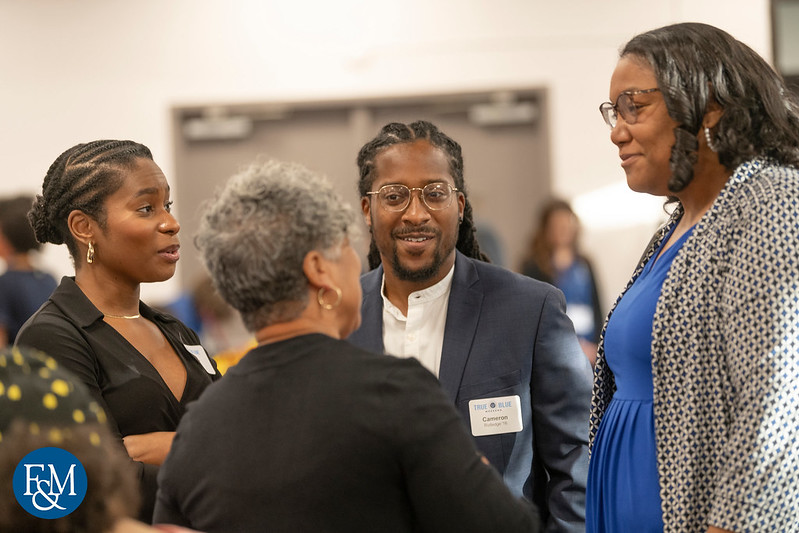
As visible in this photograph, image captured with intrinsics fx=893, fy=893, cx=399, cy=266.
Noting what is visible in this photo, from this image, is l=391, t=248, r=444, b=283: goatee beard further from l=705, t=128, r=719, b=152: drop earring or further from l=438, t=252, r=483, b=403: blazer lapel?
l=705, t=128, r=719, b=152: drop earring

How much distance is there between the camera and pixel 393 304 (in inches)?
92.7

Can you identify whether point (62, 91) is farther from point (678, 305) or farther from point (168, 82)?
point (678, 305)

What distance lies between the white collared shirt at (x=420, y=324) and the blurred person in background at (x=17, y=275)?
8.47ft

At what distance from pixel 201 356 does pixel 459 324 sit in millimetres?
663

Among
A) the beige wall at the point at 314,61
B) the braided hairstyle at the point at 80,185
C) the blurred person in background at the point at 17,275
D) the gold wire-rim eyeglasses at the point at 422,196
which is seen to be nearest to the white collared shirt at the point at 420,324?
the gold wire-rim eyeglasses at the point at 422,196

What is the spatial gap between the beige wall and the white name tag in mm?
4615

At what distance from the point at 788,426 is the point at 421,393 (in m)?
0.66

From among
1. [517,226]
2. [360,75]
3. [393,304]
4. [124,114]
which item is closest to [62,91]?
[124,114]

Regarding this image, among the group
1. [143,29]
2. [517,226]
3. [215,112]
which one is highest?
[143,29]

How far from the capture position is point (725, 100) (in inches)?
70.3

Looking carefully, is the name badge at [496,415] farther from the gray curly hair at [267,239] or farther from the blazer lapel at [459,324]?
the gray curly hair at [267,239]

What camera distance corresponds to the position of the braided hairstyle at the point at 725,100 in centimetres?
176

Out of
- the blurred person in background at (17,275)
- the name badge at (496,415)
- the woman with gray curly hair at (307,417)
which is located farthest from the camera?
the blurred person in background at (17,275)

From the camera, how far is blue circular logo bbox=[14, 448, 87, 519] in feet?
3.59
